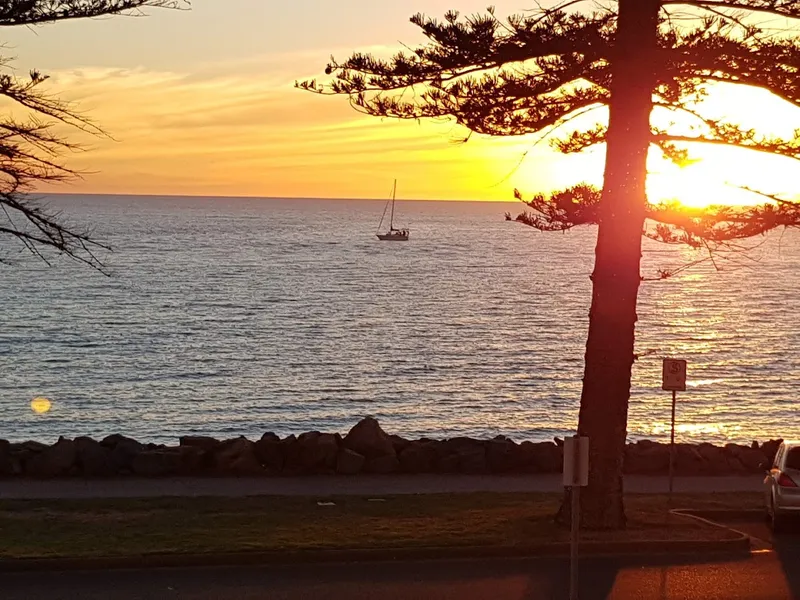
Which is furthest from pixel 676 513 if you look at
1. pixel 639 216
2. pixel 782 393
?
pixel 782 393

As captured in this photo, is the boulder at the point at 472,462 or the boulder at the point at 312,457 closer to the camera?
the boulder at the point at 312,457

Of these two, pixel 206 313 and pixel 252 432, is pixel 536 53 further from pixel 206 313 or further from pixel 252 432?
pixel 206 313

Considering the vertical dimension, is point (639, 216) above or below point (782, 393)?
above

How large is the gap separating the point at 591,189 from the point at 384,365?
39.1 meters

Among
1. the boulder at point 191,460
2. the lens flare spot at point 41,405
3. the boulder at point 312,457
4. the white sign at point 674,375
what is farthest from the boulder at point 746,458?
the lens flare spot at point 41,405

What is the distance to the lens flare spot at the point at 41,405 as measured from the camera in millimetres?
43784

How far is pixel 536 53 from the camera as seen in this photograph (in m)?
15.9

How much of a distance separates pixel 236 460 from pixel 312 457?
130 cm

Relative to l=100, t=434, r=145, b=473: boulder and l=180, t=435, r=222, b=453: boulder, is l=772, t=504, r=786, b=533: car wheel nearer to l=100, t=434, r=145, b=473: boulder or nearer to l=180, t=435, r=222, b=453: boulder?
l=180, t=435, r=222, b=453: boulder

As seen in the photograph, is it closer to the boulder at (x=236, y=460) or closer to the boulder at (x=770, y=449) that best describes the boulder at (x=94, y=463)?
the boulder at (x=236, y=460)

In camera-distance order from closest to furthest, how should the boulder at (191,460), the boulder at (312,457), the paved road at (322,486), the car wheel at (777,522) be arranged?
the car wheel at (777,522), the paved road at (322,486), the boulder at (191,460), the boulder at (312,457)

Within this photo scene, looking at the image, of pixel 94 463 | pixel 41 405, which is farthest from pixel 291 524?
pixel 41 405

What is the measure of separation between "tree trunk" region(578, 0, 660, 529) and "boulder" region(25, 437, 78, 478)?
8.94 meters

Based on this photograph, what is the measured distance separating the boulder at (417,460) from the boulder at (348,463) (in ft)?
2.72
